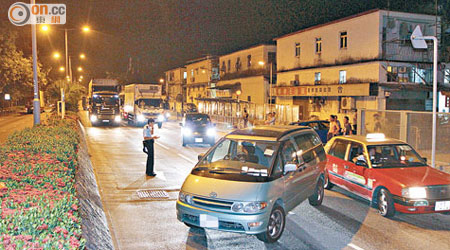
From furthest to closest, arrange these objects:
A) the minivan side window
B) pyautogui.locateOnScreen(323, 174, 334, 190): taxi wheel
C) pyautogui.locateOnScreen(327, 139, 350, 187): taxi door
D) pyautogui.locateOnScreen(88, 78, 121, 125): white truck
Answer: pyautogui.locateOnScreen(88, 78, 121, 125): white truck < pyautogui.locateOnScreen(323, 174, 334, 190): taxi wheel < the minivan side window < pyautogui.locateOnScreen(327, 139, 350, 187): taxi door

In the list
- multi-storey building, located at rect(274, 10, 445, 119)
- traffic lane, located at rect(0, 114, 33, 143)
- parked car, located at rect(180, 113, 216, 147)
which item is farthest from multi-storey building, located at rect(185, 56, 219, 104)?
parked car, located at rect(180, 113, 216, 147)

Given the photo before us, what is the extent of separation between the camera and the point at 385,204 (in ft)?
28.2

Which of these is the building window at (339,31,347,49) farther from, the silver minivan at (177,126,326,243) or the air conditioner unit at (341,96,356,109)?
the silver minivan at (177,126,326,243)

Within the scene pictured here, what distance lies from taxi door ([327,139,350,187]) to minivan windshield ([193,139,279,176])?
3425mm

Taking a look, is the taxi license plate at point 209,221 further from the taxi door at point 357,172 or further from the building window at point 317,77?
the building window at point 317,77

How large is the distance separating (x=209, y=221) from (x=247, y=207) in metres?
0.68

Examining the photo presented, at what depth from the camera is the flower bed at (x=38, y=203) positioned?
3861 millimetres

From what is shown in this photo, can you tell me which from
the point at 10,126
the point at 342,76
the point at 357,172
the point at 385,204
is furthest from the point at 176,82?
the point at 385,204

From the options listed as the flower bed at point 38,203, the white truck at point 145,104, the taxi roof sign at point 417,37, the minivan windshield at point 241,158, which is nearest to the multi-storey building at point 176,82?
the white truck at point 145,104

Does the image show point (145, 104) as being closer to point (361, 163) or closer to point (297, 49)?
point (297, 49)

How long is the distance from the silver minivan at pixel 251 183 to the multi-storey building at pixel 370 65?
21.2m

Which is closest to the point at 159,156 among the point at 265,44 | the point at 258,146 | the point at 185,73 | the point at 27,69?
the point at 258,146

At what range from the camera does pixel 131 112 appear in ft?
118

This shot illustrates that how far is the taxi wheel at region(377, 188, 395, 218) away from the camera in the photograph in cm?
845
